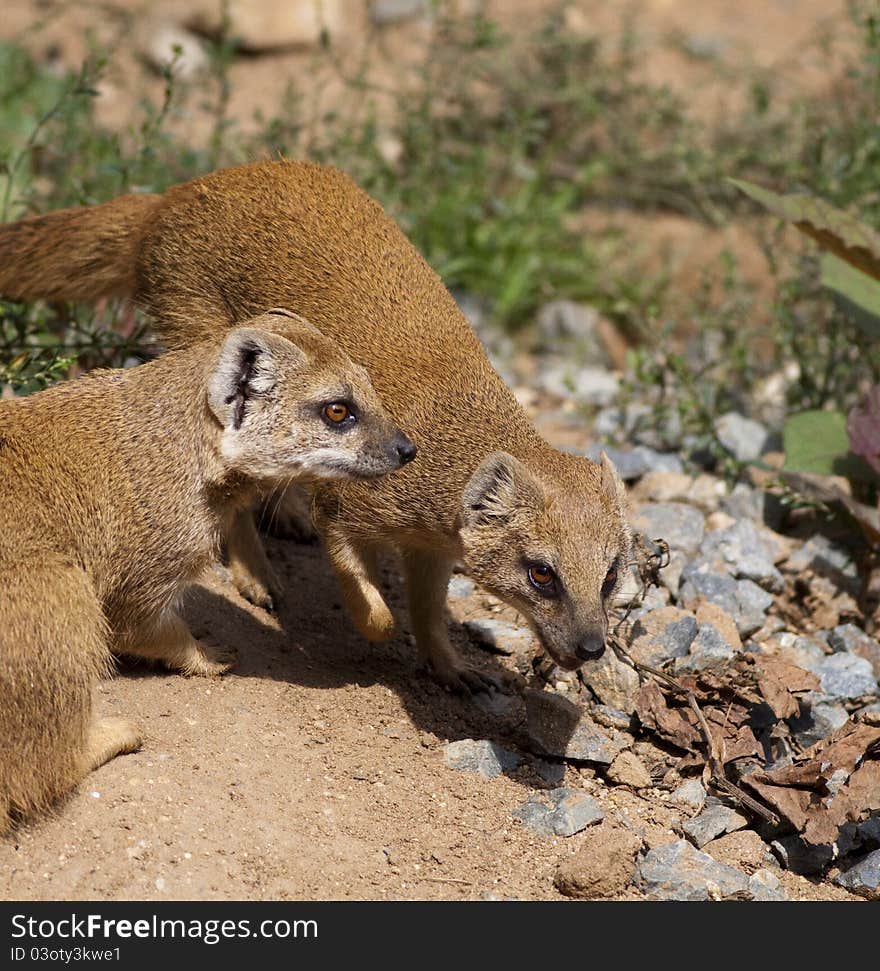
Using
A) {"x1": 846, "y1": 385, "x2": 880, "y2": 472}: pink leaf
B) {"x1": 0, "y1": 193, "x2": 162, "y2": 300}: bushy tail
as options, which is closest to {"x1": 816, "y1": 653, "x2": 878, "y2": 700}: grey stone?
{"x1": 846, "y1": 385, "x2": 880, "y2": 472}: pink leaf

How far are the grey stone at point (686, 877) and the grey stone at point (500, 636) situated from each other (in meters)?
1.34

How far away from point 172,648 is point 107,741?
55cm

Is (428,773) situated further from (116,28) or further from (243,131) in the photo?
(116,28)

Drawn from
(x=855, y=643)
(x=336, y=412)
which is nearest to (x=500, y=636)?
(x=336, y=412)

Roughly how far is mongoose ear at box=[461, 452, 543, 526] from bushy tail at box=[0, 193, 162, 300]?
192 cm

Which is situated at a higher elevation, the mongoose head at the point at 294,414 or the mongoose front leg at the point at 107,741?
the mongoose head at the point at 294,414

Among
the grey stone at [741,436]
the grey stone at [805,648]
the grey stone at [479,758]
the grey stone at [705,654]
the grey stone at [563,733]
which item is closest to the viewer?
the grey stone at [479,758]

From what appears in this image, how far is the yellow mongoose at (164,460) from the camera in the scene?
4.31 metres

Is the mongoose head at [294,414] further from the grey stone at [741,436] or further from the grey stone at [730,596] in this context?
the grey stone at [741,436]

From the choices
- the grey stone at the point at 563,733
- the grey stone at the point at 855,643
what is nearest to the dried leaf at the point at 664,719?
the grey stone at the point at 563,733

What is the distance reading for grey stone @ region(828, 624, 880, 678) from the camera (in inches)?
218

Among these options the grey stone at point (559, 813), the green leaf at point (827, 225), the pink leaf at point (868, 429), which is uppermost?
the green leaf at point (827, 225)

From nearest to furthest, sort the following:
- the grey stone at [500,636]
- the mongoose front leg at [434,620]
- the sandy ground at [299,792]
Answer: the sandy ground at [299,792] < the mongoose front leg at [434,620] < the grey stone at [500,636]

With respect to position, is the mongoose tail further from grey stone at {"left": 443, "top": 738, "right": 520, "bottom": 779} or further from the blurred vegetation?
the blurred vegetation
